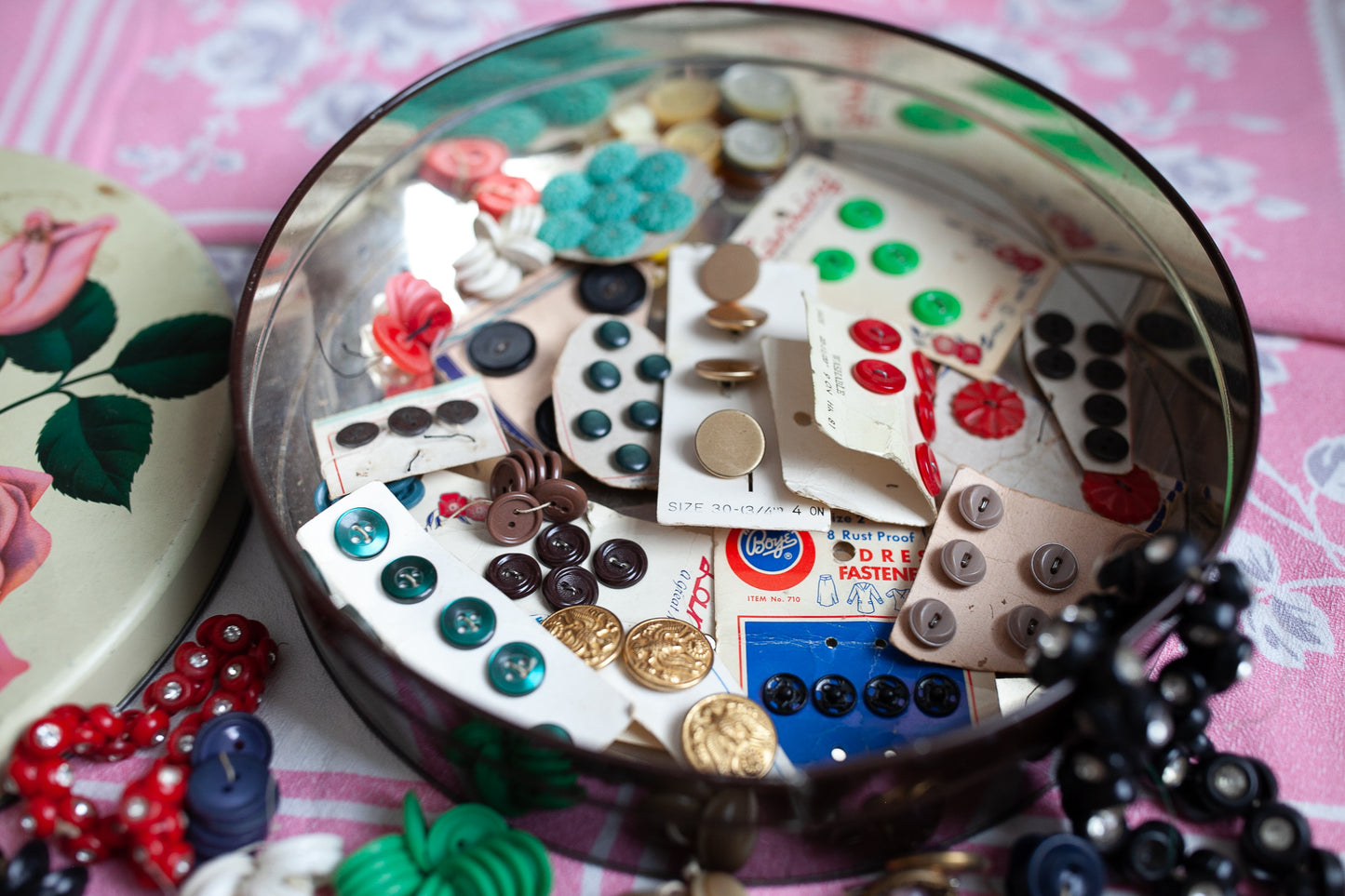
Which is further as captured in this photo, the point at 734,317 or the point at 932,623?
→ the point at 734,317

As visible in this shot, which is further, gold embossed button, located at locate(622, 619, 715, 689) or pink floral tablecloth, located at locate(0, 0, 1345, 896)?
pink floral tablecloth, located at locate(0, 0, 1345, 896)

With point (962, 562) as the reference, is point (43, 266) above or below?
below

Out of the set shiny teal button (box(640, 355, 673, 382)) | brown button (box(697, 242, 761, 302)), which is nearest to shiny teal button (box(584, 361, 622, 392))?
shiny teal button (box(640, 355, 673, 382))

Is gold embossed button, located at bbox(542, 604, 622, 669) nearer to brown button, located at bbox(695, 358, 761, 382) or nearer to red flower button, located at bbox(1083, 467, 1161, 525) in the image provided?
brown button, located at bbox(695, 358, 761, 382)

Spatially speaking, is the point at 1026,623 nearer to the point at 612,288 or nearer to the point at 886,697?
the point at 886,697

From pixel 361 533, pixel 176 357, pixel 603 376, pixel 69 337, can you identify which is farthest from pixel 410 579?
pixel 69 337

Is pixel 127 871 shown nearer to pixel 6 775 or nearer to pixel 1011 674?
pixel 6 775

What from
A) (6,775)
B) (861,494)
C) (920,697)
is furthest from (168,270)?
(920,697)
